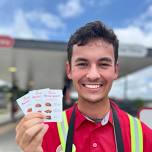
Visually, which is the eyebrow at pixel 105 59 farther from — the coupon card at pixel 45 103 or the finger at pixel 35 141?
the finger at pixel 35 141

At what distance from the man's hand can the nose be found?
346 mm

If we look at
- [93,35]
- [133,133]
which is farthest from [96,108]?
[93,35]

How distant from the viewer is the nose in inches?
75.7

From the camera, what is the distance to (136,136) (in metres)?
2.01

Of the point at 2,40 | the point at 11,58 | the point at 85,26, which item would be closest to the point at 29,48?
the point at 2,40

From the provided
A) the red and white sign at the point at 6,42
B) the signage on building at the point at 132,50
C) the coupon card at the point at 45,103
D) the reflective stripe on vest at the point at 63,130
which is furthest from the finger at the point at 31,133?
the signage on building at the point at 132,50

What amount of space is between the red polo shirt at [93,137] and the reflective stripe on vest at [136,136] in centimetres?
2

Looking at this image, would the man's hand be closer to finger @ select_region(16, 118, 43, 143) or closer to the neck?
finger @ select_region(16, 118, 43, 143)

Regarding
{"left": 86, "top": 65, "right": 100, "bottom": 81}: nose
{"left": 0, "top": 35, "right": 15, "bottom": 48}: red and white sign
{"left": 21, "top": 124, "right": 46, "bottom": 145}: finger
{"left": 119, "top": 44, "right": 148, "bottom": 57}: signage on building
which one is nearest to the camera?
{"left": 21, "top": 124, "right": 46, "bottom": 145}: finger

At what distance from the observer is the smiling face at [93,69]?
193 cm

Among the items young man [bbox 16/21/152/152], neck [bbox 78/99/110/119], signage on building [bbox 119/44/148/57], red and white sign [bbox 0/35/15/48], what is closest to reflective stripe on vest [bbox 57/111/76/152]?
young man [bbox 16/21/152/152]

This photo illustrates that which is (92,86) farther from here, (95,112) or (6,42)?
(6,42)

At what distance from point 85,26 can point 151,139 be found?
0.68 metres

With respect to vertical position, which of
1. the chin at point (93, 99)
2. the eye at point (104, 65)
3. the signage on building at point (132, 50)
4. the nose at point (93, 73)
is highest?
the eye at point (104, 65)
